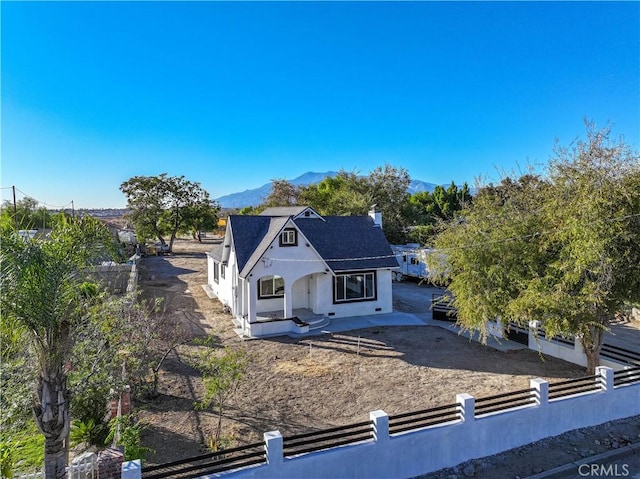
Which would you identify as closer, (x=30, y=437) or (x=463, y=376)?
(x=30, y=437)

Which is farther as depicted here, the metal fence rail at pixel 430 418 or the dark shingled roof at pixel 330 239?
the dark shingled roof at pixel 330 239

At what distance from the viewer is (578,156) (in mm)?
11812

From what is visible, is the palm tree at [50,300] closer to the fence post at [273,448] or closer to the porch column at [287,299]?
the fence post at [273,448]

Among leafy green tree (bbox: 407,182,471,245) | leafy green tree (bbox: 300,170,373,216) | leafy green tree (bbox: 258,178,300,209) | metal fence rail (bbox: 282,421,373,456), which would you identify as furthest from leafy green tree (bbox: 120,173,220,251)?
metal fence rail (bbox: 282,421,373,456)

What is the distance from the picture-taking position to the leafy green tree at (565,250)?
10.9 metres

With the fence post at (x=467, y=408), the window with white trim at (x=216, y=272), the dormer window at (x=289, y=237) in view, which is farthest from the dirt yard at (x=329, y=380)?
the window with white trim at (x=216, y=272)

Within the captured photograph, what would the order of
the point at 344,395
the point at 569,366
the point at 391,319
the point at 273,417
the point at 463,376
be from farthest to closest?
the point at 391,319 → the point at 569,366 → the point at 463,376 → the point at 344,395 → the point at 273,417

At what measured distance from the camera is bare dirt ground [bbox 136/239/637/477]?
9.73m

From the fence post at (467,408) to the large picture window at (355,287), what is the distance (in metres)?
11.5

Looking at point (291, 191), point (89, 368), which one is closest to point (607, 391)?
point (89, 368)

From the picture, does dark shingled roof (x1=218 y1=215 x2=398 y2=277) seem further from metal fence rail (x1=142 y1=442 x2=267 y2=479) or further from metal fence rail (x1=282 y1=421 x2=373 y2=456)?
metal fence rail (x1=142 y1=442 x2=267 y2=479)

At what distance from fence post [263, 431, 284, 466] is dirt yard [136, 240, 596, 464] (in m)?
2.23

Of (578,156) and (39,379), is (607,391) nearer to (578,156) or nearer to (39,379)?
(578,156)

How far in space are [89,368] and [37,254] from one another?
9.08 ft
